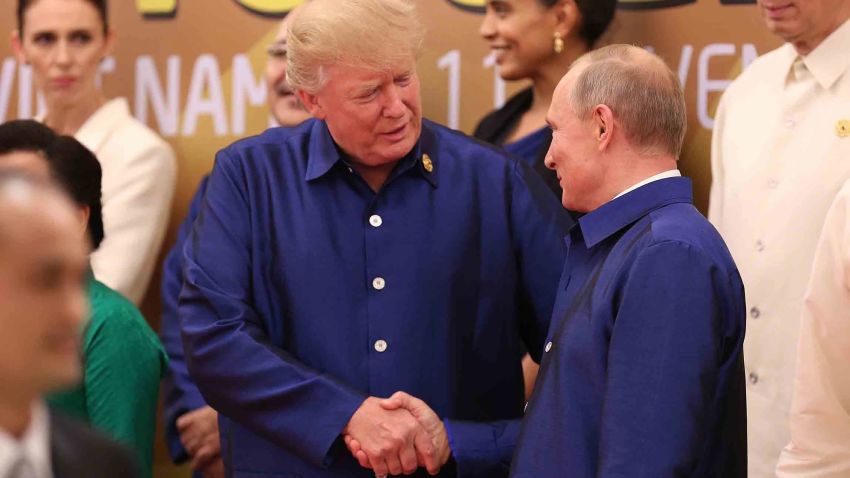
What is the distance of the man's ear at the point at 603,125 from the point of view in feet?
8.54

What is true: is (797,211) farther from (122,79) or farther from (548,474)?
(122,79)

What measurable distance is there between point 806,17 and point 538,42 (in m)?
0.83

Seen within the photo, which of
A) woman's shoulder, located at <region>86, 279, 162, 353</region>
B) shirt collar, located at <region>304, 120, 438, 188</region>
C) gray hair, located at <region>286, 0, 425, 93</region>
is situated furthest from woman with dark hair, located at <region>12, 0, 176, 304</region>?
gray hair, located at <region>286, 0, 425, 93</region>

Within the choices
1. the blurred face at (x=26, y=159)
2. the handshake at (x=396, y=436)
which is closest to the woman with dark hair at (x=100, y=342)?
the blurred face at (x=26, y=159)

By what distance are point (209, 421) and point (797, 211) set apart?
5.95 ft

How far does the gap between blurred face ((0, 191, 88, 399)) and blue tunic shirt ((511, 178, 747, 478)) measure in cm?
125

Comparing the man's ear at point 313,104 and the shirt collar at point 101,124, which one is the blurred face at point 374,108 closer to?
the man's ear at point 313,104

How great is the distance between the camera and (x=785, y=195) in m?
3.55

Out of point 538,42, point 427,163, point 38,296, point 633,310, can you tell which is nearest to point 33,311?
point 38,296

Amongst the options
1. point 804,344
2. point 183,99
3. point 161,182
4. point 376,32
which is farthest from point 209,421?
point 804,344

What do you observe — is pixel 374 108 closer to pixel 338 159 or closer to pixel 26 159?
pixel 338 159

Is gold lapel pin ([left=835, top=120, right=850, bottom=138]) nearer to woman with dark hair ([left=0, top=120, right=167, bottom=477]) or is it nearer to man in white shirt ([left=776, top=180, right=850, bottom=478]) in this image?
man in white shirt ([left=776, top=180, right=850, bottom=478])

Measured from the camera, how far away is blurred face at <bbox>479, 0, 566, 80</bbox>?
4094 mm

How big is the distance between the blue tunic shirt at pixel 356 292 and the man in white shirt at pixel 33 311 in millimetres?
1506
